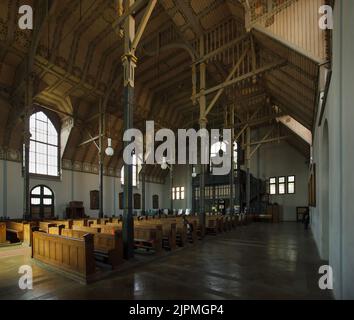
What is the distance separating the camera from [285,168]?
2069 centimetres

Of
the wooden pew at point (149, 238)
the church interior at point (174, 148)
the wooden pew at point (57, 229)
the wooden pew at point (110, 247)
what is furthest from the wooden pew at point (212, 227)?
the wooden pew at point (57, 229)

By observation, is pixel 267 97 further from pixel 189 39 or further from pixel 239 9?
pixel 239 9

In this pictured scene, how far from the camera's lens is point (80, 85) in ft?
47.8

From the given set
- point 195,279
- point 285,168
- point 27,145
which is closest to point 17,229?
point 27,145

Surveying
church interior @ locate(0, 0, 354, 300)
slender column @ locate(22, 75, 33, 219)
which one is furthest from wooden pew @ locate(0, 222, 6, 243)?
slender column @ locate(22, 75, 33, 219)

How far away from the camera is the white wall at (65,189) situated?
13750 mm

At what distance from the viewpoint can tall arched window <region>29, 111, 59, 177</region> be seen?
1555cm

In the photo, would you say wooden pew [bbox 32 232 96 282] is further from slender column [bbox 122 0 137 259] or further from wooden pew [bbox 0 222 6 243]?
wooden pew [bbox 0 222 6 243]

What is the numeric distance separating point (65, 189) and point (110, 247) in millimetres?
12670

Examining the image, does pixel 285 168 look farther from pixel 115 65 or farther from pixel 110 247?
pixel 110 247

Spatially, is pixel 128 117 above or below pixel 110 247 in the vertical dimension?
above

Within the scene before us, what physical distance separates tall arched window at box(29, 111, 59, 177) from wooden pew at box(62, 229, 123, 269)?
10967 millimetres
